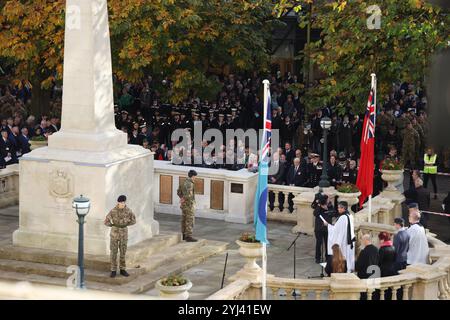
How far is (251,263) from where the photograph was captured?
1350cm

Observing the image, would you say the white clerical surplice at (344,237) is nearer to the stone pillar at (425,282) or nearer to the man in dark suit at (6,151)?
the stone pillar at (425,282)

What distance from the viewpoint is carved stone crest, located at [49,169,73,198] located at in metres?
18.0

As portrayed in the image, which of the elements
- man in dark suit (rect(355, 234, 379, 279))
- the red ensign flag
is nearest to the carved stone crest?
the red ensign flag

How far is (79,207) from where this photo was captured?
14.2m

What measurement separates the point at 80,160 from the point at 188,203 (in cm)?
325

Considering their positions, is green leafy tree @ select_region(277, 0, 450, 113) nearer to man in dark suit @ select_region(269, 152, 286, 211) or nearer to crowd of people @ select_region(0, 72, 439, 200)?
crowd of people @ select_region(0, 72, 439, 200)

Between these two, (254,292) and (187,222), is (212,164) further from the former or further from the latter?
(254,292)

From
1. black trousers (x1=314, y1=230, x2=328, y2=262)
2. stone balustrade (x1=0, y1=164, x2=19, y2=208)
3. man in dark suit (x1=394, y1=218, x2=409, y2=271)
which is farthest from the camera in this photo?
stone balustrade (x1=0, y1=164, x2=19, y2=208)

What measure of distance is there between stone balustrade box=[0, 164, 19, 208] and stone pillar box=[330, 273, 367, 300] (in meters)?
13.5

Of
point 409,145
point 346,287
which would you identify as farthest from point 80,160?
point 409,145

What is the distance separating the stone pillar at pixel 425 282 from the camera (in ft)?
44.3

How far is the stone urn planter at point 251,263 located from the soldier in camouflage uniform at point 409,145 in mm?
16835

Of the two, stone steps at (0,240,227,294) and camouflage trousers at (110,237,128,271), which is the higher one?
camouflage trousers at (110,237,128,271)

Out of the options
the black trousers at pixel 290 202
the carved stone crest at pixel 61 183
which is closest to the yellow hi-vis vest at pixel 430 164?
the black trousers at pixel 290 202
